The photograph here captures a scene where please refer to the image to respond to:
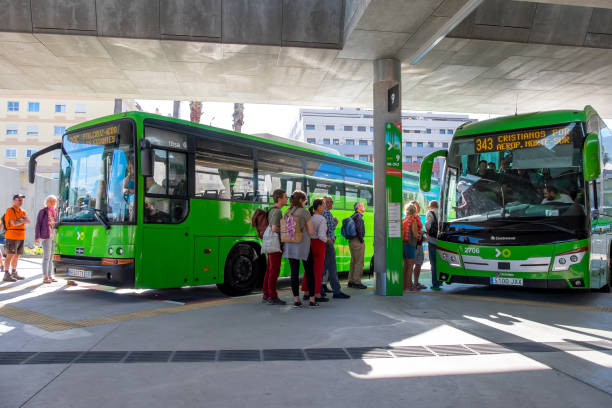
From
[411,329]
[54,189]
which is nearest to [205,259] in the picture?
[411,329]

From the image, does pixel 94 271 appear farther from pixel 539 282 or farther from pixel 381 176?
pixel 539 282

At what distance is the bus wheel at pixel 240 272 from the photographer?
9.51 m

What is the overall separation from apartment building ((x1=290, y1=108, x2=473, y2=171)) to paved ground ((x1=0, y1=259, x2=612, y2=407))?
328ft

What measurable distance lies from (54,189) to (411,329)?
818 inches

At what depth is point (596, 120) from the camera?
31.7 ft

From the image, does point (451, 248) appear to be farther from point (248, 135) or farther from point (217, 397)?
point (217, 397)

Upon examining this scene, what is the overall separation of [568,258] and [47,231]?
10.0 meters

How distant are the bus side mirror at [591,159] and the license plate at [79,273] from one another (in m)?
8.39

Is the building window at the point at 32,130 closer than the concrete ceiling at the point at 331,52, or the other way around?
the concrete ceiling at the point at 331,52

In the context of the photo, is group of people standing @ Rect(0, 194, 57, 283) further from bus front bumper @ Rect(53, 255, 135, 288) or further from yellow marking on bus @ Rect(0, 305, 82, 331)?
yellow marking on bus @ Rect(0, 305, 82, 331)

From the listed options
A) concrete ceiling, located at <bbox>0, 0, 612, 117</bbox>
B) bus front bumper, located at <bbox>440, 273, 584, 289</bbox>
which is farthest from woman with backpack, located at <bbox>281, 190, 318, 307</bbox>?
concrete ceiling, located at <bbox>0, 0, 612, 117</bbox>

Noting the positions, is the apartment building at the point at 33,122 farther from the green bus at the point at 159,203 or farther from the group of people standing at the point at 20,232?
the green bus at the point at 159,203

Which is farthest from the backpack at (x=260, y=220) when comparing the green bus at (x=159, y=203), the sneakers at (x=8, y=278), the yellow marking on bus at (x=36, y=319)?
the sneakers at (x=8, y=278)

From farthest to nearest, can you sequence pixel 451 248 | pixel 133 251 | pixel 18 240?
A: pixel 18 240, pixel 451 248, pixel 133 251
